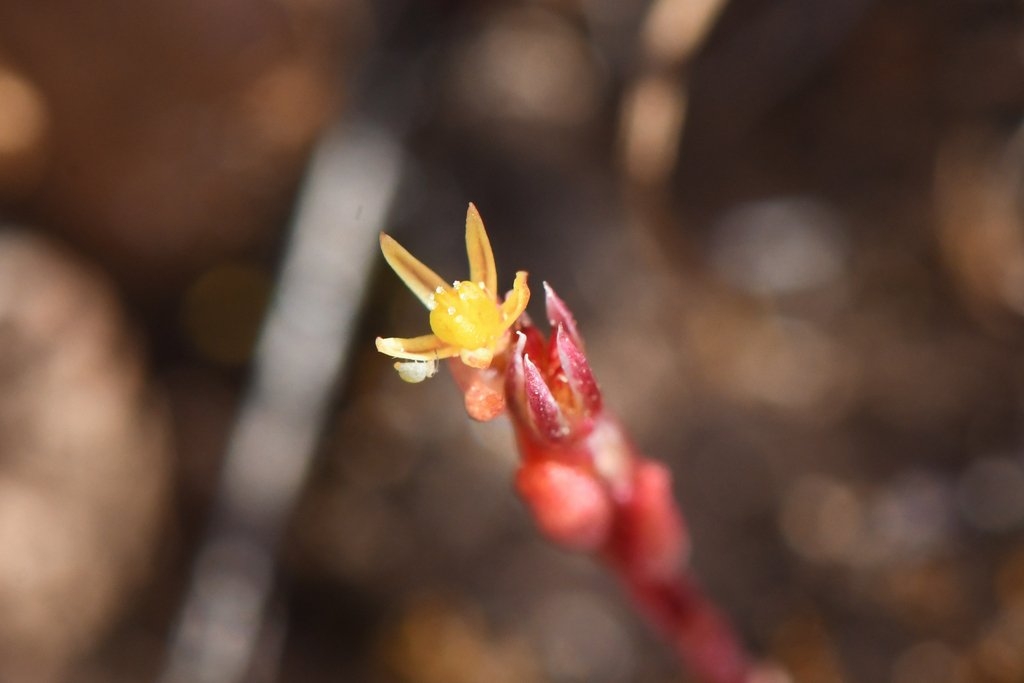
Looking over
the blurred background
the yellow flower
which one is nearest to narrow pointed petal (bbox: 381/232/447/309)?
the yellow flower

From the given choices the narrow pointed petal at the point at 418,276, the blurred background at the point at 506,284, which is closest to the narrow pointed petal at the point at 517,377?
the narrow pointed petal at the point at 418,276

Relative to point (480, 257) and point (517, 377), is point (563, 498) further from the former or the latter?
point (480, 257)

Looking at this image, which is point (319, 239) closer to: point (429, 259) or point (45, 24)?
point (429, 259)

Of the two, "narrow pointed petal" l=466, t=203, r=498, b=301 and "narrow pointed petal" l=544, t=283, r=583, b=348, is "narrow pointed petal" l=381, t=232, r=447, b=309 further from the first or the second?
"narrow pointed petal" l=544, t=283, r=583, b=348

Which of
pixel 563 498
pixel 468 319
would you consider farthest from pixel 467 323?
pixel 563 498

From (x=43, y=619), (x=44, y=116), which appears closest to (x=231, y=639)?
(x=43, y=619)

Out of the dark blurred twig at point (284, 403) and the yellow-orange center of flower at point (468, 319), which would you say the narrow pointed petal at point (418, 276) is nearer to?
the yellow-orange center of flower at point (468, 319)
